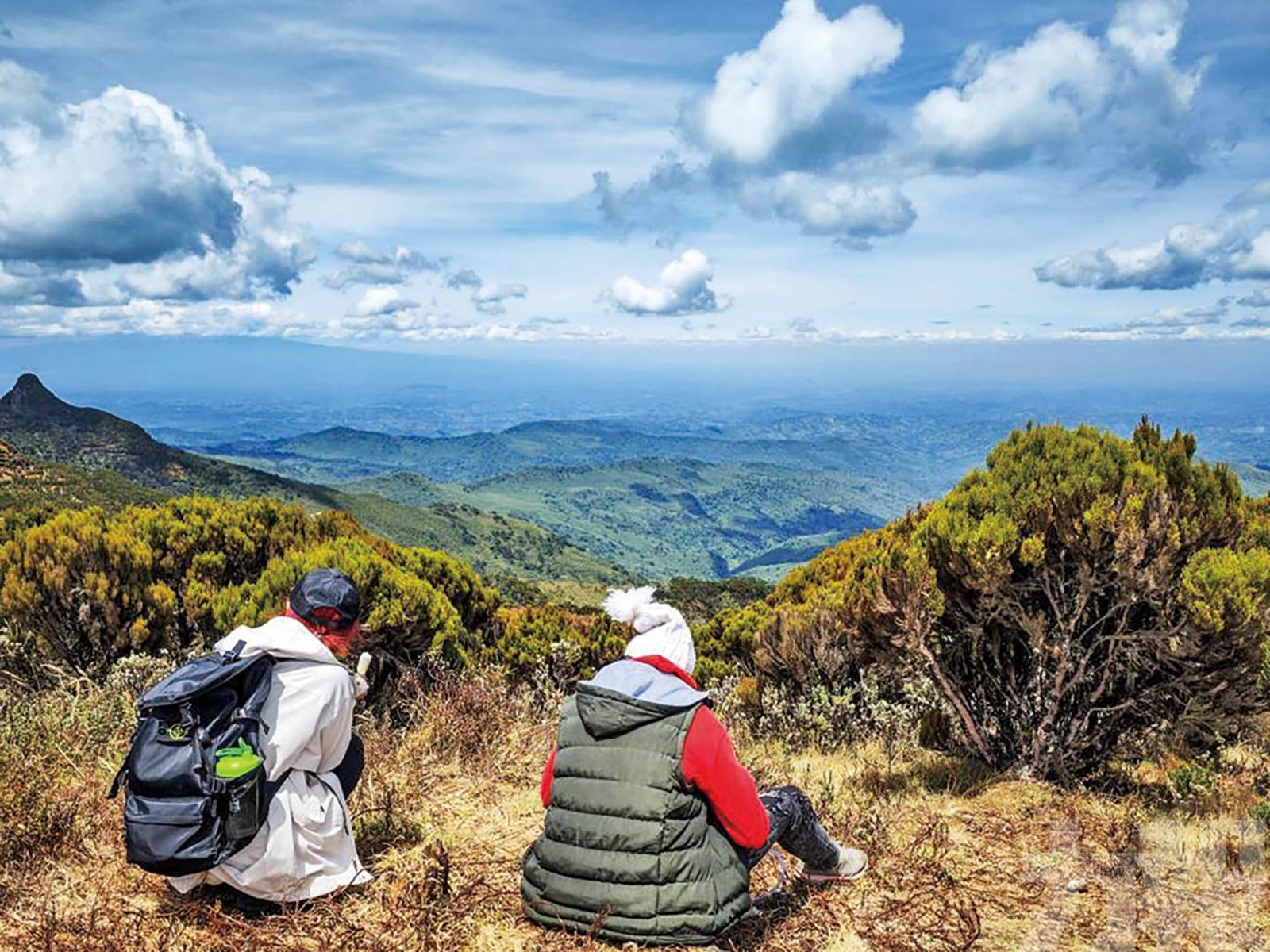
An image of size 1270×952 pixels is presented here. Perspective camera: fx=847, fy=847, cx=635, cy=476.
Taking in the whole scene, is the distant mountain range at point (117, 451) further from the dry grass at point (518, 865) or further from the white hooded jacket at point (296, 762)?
the white hooded jacket at point (296, 762)

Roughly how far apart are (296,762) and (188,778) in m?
0.44

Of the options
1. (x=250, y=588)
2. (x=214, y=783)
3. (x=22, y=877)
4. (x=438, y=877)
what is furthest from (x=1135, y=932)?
(x=250, y=588)

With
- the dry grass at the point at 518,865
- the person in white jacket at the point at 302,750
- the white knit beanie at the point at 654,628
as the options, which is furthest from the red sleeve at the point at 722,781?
the person in white jacket at the point at 302,750

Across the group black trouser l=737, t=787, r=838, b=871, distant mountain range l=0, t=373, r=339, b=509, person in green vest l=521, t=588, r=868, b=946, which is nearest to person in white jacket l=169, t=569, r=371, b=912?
person in green vest l=521, t=588, r=868, b=946

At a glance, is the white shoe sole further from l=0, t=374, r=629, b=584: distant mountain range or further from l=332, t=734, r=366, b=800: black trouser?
l=0, t=374, r=629, b=584: distant mountain range

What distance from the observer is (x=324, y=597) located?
3.49 meters

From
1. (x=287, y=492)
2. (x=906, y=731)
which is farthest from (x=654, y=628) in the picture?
(x=287, y=492)

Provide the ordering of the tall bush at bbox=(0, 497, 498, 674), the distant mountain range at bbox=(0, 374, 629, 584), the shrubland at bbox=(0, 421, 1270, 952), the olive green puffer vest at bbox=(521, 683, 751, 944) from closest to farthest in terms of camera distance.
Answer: the olive green puffer vest at bbox=(521, 683, 751, 944) → the shrubland at bbox=(0, 421, 1270, 952) → the tall bush at bbox=(0, 497, 498, 674) → the distant mountain range at bbox=(0, 374, 629, 584)

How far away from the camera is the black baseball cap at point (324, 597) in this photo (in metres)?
3.48

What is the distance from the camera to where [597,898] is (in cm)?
305

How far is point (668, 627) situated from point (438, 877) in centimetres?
162

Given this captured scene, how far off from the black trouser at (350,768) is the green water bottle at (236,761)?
568 millimetres

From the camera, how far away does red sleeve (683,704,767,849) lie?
3006 millimetres

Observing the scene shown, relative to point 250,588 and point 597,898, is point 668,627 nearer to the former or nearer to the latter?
Result: point 597,898
